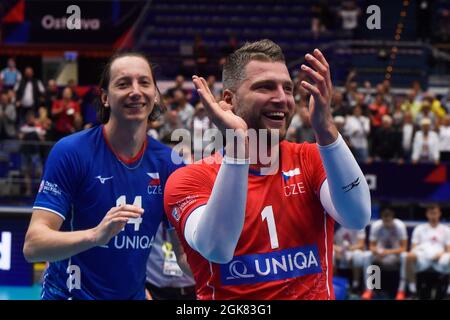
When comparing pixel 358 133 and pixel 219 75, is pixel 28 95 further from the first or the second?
pixel 358 133

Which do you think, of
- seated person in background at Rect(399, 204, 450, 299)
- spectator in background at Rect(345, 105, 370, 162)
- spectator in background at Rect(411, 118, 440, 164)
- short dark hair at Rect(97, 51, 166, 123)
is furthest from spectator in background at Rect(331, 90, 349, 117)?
short dark hair at Rect(97, 51, 166, 123)

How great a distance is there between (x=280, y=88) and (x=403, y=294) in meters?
9.47

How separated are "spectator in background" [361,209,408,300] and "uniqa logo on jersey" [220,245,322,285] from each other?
9211mm

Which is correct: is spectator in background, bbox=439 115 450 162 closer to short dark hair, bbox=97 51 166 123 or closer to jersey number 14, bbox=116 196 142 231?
short dark hair, bbox=97 51 166 123

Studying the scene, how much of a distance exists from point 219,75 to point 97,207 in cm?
1564

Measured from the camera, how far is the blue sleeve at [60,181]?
14.8ft

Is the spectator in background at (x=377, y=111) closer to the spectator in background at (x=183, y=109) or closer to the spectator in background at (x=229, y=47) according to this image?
the spectator in background at (x=183, y=109)

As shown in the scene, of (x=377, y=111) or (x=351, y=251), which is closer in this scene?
(x=351, y=251)

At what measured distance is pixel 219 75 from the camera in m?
20.2

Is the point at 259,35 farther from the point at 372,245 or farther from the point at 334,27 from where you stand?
the point at 372,245

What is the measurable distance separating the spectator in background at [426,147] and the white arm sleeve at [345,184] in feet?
39.3

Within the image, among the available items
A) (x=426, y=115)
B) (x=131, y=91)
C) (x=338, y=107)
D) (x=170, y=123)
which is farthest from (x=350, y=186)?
(x=426, y=115)

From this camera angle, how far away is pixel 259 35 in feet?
75.7
